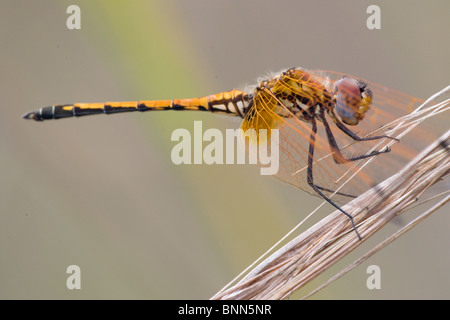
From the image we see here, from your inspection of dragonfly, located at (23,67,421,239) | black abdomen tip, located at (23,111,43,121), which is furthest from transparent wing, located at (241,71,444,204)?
black abdomen tip, located at (23,111,43,121)

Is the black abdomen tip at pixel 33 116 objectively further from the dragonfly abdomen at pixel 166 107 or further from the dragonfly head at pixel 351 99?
the dragonfly head at pixel 351 99

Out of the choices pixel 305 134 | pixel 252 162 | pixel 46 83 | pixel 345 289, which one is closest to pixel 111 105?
pixel 252 162

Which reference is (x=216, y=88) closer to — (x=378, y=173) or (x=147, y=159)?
(x=147, y=159)

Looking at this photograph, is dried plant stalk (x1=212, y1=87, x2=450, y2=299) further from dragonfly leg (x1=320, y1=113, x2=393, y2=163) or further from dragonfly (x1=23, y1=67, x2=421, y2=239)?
dragonfly leg (x1=320, y1=113, x2=393, y2=163)

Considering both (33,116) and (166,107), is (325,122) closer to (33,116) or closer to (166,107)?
(166,107)

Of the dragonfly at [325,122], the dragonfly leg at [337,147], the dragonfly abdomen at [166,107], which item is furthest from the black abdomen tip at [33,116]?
the dragonfly leg at [337,147]

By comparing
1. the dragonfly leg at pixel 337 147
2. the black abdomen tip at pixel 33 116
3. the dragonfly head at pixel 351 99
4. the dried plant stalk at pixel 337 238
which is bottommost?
the dried plant stalk at pixel 337 238
